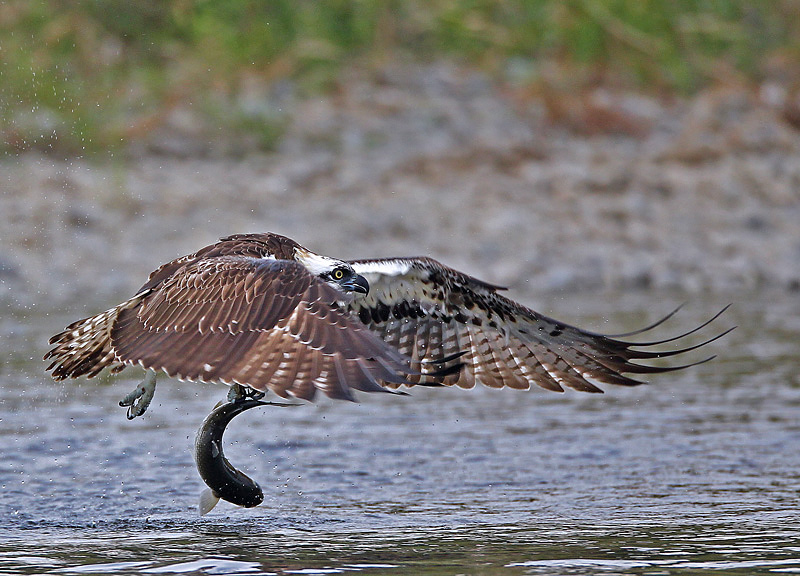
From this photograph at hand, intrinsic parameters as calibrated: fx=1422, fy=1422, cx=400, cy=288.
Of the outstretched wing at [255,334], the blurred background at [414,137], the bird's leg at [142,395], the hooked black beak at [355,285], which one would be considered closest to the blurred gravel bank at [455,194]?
the blurred background at [414,137]

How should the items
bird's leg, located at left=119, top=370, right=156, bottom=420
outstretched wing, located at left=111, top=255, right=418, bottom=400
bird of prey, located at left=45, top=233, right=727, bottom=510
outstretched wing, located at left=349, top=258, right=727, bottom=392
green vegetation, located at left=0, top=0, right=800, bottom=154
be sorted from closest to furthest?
outstretched wing, located at left=111, top=255, right=418, bottom=400 → bird of prey, located at left=45, top=233, right=727, bottom=510 → bird's leg, located at left=119, top=370, right=156, bottom=420 → outstretched wing, located at left=349, top=258, right=727, bottom=392 → green vegetation, located at left=0, top=0, right=800, bottom=154

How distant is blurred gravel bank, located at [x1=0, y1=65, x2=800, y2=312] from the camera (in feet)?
40.7

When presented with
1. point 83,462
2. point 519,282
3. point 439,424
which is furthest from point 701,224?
point 83,462

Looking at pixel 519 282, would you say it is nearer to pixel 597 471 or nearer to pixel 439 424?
pixel 439 424

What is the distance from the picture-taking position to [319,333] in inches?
216

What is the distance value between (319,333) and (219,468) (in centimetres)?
84

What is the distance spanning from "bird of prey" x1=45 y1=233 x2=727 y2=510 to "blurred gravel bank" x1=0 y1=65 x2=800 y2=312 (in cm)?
497

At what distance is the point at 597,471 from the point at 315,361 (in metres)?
2.17

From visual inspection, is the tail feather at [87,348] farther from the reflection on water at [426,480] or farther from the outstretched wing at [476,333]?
the outstretched wing at [476,333]

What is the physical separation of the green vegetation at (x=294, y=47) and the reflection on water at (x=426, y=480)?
4.59 m

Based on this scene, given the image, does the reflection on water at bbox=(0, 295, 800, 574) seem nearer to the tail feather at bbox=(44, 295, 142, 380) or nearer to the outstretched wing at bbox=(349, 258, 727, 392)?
the outstretched wing at bbox=(349, 258, 727, 392)

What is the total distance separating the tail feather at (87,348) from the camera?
6332 millimetres

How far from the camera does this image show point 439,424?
8.13m

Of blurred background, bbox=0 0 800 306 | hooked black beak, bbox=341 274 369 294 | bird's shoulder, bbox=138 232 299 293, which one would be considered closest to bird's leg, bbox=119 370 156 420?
bird's shoulder, bbox=138 232 299 293
